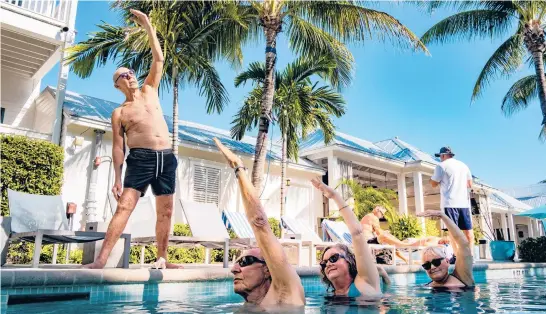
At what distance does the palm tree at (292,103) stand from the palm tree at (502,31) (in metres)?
4.04

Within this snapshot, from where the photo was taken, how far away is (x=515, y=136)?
3319cm

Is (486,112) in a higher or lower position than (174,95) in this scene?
higher

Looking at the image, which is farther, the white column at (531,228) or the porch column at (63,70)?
the white column at (531,228)

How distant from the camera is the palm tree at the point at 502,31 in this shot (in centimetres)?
1234

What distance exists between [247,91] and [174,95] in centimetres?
425

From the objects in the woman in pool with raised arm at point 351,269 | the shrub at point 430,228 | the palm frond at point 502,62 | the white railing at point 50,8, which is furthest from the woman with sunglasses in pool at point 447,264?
the palm frond at point 502,62

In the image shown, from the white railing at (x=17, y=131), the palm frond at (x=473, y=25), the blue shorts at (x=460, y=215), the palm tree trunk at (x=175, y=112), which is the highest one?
the palm frond at (x=473, y=25)

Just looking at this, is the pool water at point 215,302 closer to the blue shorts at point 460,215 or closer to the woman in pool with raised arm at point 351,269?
the woman in pool with raised arm at point 351,269

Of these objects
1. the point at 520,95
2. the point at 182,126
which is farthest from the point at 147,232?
the point at 520,95

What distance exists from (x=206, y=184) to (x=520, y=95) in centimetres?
1337

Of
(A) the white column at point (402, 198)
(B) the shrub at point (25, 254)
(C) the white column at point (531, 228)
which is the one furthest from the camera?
(C) the white column at point (531, 228)

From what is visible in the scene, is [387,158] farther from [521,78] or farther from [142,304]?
[142,304]

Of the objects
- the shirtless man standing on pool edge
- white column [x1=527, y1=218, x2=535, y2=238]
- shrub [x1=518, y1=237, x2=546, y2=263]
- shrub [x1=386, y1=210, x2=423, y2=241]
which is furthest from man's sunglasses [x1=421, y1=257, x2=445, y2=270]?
white column [x1=527, y1=218, x2=535, y2=238]

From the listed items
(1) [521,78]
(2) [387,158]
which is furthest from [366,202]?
(1) [521,78]
